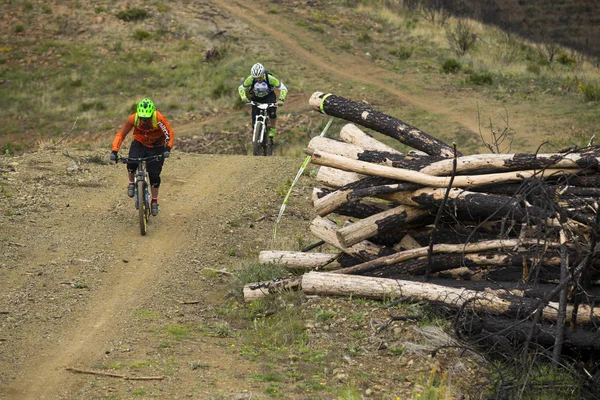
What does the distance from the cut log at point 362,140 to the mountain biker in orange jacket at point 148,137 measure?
9.32 feet

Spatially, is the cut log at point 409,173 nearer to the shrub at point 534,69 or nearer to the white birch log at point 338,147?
the white birch log at point 338,147

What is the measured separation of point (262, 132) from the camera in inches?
691

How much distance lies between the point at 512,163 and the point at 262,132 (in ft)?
32.1

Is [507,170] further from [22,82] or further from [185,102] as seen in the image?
[22,82]

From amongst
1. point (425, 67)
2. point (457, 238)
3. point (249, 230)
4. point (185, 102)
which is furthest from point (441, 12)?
point (457, 238)

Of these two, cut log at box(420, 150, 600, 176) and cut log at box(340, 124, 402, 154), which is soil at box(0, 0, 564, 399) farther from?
cut log at box(340, 124, 402, 154)

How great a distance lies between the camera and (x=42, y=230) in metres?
11.8

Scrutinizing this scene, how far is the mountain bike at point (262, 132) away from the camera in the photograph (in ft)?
55.3

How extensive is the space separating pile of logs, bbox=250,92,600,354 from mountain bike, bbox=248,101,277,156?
7224mm

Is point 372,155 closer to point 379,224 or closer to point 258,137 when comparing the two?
point 379,224

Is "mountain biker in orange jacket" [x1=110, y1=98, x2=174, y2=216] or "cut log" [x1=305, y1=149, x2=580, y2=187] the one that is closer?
"cut log" [x1=305, y1=149, x2=580, y2=187]

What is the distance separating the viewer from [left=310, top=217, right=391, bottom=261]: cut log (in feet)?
29.6

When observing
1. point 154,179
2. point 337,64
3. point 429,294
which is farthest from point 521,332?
point 337,64

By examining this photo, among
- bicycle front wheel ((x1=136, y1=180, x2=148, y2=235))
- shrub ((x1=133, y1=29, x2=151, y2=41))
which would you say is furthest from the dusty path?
shrub ((x1=133, y1=29, x2=151, y2=41))
